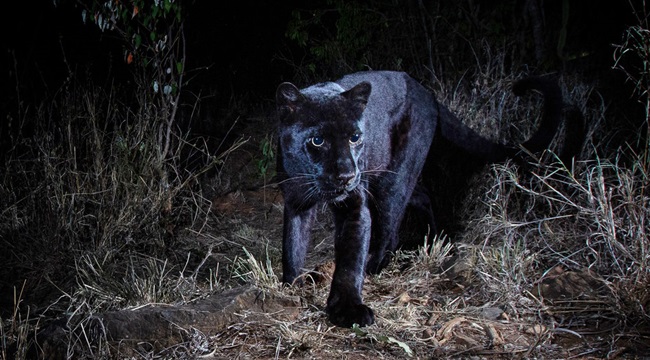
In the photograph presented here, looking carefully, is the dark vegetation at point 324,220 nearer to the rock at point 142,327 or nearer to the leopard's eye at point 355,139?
the rock at point 142,327

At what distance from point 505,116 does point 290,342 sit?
2.91 metres

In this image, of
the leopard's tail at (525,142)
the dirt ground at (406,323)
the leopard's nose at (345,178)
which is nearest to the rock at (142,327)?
the dirt ground at (406,323)

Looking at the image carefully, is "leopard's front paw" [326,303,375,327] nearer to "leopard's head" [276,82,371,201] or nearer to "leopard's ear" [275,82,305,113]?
"leopard's head" [276,82,371,201]

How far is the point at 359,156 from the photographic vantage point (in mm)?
3721

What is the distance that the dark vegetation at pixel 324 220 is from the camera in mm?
3154

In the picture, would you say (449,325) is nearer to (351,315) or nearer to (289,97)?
(351,315)

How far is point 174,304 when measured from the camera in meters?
3.28

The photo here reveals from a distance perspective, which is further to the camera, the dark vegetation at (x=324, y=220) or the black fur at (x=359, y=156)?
the black fur at (x=359, y=156)

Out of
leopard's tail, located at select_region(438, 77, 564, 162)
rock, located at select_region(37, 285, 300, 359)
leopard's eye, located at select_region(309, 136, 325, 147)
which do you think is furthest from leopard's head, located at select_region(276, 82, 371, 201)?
leopard's tail, located at select_region(438, 77, 564, 162)

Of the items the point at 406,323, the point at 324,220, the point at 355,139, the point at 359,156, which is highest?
the point at 355,139

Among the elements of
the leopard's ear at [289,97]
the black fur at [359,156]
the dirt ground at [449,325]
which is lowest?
the dirt ground at [449,325]

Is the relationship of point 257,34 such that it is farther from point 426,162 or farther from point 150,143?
point 426,162

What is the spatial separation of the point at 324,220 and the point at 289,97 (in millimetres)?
1938

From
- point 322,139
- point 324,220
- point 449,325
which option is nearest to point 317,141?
point 322,139
